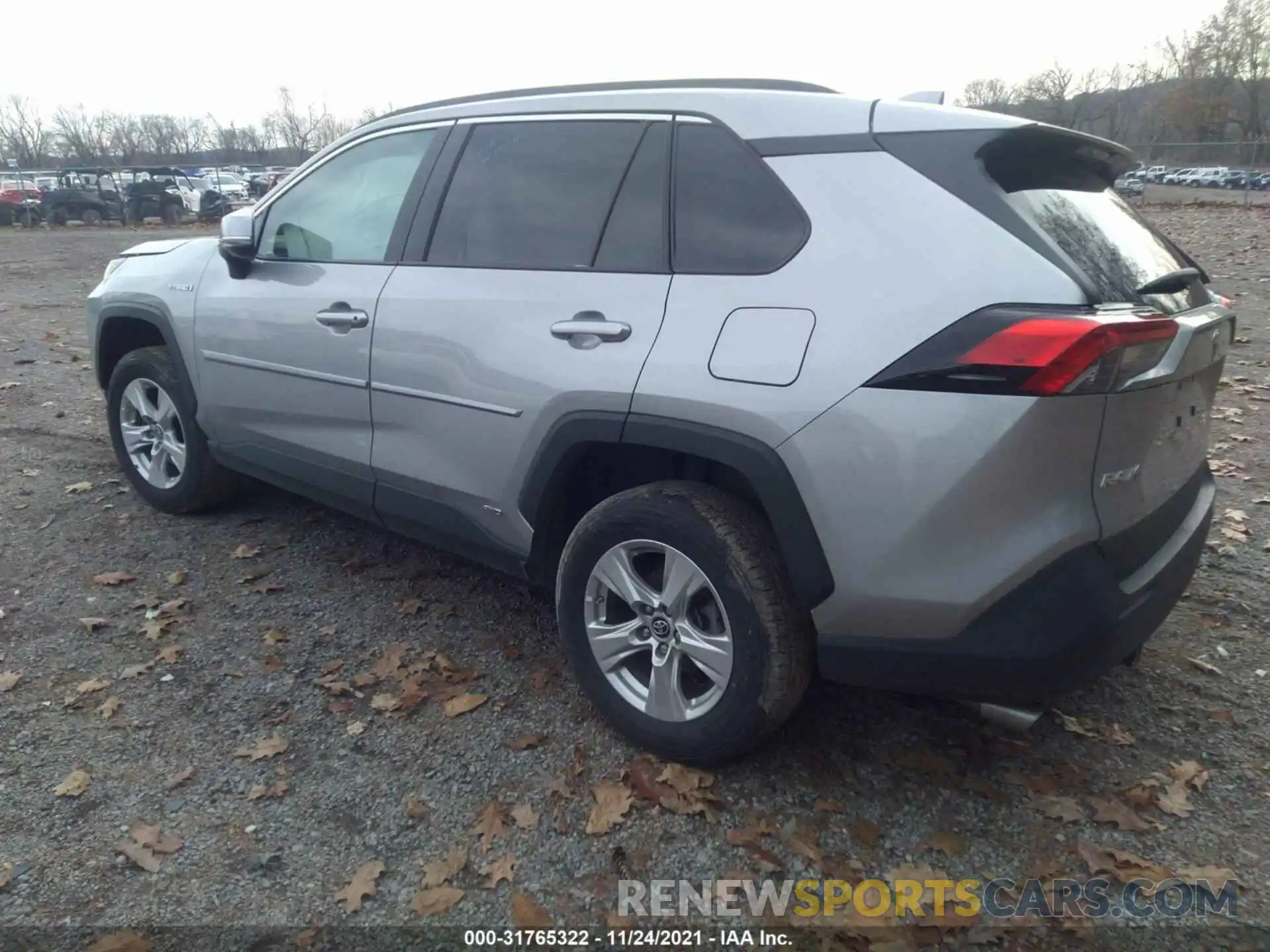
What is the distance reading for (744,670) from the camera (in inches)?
100

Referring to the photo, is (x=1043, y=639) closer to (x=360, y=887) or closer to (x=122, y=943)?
(x=360, y=887)

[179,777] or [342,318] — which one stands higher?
[342,318]

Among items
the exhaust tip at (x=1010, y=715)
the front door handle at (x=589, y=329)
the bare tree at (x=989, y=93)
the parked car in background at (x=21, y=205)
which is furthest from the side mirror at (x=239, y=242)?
the bare tree at (x=989, y=93)

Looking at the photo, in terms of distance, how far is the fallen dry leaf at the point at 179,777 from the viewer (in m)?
2.78

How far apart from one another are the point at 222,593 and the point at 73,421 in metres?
3.34

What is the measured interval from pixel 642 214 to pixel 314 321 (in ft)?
4.82

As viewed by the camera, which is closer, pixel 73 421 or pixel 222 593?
pixel 222 593

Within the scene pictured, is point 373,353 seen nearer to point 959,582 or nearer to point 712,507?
point 712,507

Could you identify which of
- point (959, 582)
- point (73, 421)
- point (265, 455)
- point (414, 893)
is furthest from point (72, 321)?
point (959, 582)

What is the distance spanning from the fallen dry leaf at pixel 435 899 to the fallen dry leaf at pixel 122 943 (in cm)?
61

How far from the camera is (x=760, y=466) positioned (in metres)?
2.41

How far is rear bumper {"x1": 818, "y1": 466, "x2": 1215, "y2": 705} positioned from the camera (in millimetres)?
2205

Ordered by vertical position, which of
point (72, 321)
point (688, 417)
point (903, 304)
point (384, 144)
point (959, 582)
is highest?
point (384, 144)

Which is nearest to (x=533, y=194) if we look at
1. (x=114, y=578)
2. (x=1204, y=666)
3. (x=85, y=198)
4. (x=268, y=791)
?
(x=268, y=791)
